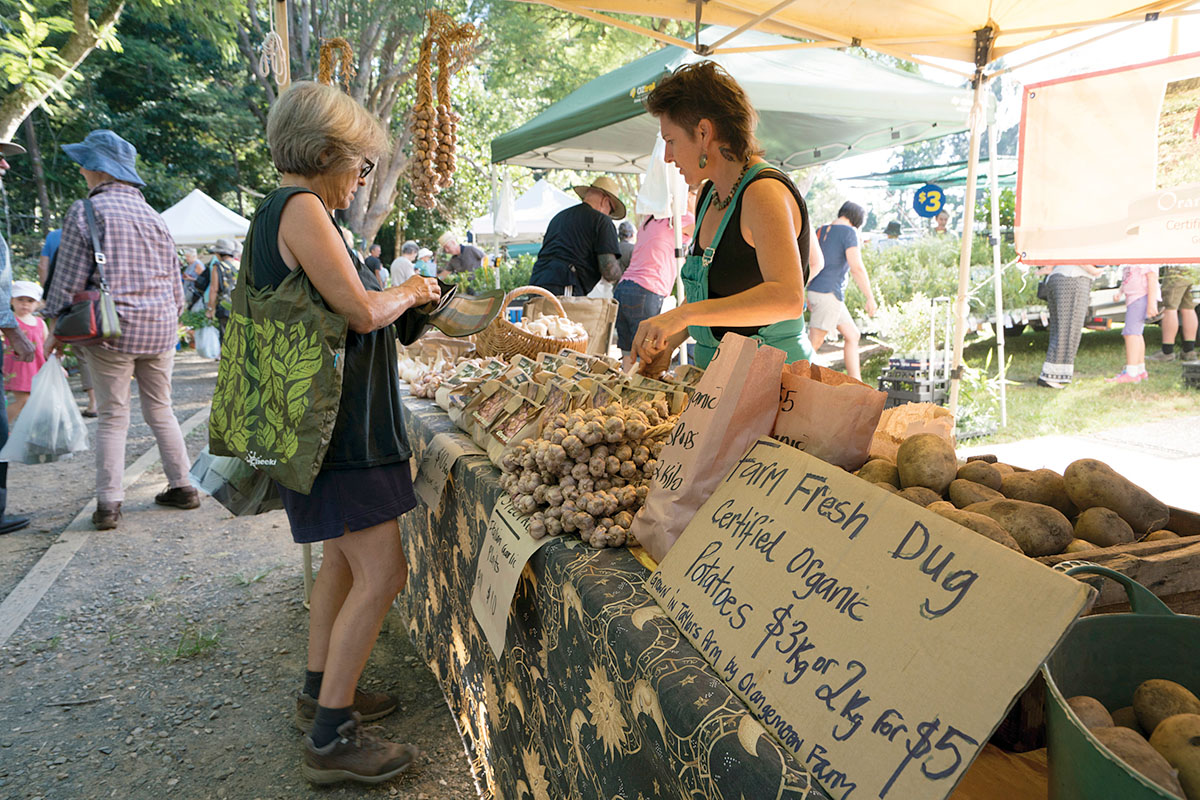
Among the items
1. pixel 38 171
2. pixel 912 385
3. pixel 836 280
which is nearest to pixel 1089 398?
pixel 912 385

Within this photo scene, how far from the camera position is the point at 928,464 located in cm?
117

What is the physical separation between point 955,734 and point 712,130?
1.88 m

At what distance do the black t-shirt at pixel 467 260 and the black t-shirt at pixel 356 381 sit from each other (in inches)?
445

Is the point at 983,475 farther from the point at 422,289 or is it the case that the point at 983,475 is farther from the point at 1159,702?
the point at 422,289

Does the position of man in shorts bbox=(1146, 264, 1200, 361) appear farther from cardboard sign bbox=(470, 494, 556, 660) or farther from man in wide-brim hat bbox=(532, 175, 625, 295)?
cardboard sign bbox=(470, 494, 556, 660)

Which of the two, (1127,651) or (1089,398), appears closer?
(1127,651)

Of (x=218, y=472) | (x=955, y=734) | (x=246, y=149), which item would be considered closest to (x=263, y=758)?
(x=218, y=472)

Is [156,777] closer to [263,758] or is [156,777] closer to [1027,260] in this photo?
[263,758]

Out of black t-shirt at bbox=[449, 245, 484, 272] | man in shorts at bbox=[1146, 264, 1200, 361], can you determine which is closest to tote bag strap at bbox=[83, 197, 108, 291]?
black t-shirt at bbox=[449, 245, 484, 272]

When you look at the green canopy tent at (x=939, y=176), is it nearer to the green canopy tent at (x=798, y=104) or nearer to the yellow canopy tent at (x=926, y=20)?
the green canopy tent at (x=798, y=104)

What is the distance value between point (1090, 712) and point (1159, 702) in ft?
0.25

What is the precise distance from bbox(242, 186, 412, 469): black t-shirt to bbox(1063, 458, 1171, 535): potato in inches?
58.7

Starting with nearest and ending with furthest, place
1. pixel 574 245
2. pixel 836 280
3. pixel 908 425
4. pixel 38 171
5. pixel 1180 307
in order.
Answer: pixel 908 425 < pixel 574 245 < pixel 836 280 < pixel 1180 307 < pixel 38 171

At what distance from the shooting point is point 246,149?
66.8ft
